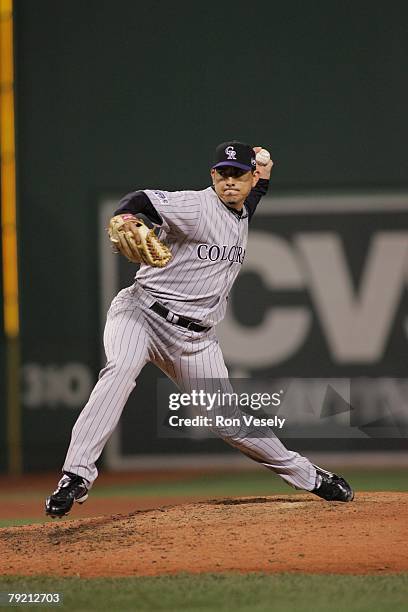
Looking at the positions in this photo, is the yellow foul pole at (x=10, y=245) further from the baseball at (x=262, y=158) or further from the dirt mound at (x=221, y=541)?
the dirt mound at (x=221, y=541)

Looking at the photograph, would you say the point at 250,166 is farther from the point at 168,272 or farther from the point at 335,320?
the point at 335,320

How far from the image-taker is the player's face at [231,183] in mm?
4027

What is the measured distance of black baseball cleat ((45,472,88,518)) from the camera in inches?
140

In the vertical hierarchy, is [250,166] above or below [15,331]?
above

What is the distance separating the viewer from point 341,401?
23.6 ft

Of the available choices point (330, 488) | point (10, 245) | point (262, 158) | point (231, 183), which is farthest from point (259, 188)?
point (10, 245)

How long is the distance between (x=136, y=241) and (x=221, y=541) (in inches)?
43.0

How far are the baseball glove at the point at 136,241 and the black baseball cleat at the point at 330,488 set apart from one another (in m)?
1.17

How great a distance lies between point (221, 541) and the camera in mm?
3588

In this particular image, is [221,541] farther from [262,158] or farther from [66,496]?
[262,158]

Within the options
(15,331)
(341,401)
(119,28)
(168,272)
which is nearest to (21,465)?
(15,331)

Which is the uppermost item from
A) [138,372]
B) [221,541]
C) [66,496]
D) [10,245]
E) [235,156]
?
[235,156]

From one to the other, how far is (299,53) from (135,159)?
1398mm

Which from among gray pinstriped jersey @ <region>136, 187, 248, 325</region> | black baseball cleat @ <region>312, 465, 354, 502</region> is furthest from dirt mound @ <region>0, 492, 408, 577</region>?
gray pinstriped jersey @ <region>136, 187, 248, 325</region>
